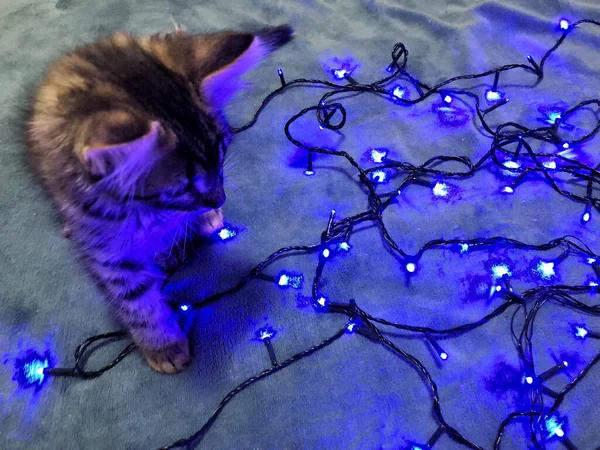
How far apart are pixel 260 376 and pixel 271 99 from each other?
2.23 ft

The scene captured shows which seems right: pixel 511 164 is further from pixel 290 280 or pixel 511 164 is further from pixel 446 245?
pixel 290 280

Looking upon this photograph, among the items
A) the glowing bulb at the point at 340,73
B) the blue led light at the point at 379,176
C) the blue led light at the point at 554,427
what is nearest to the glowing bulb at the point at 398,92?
the glowing bulb at the point at 340,73

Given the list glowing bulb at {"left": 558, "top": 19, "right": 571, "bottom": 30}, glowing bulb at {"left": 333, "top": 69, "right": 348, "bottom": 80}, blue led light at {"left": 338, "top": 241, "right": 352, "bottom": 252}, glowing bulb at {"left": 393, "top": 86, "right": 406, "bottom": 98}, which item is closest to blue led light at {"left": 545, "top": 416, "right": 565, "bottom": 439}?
blue led light at {"left": 338, "top": 241, "right": 352, "bottom": 252}

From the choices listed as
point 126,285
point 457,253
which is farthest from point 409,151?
point 126,285

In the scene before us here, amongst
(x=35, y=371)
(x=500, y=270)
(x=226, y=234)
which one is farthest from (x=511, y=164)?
(x=35, y=371)

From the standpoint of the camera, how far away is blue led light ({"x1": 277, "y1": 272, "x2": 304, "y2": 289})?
0.87m

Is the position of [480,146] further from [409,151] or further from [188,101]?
[188,101]

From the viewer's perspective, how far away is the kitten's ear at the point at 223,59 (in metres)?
0.59

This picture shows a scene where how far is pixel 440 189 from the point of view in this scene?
3.23 ft

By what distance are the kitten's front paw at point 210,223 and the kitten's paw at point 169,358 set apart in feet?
0.76

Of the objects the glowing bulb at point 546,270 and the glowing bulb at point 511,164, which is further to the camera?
the glowing bulb at point 511,164

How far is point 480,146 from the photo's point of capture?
3.45 ft

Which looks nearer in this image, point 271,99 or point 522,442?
point 522,442

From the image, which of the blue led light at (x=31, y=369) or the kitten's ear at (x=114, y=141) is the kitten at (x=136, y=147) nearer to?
the kitten's ear at (x=114, y=141)
